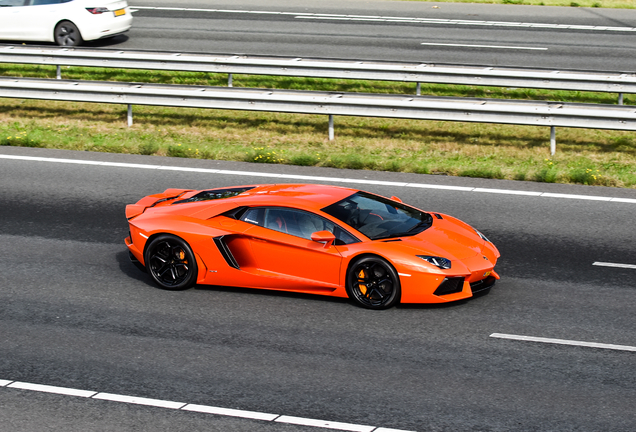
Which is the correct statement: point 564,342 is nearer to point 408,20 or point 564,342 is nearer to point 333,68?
point 333,68

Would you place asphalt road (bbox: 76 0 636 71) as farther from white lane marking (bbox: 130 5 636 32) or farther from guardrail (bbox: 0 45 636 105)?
guardrail (bbox: 0 45 636 105)

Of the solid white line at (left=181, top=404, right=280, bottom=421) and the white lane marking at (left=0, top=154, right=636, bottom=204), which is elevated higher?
the white lane marking at (left=0, top=154, right=636, bottom=204)

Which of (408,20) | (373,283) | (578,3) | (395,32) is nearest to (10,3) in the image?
(395,32)

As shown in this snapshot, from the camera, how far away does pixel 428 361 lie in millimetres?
7621

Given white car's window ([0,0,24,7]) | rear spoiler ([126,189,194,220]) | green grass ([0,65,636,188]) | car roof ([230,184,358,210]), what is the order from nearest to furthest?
car roof ([230,184,358,210]) < rear spoiler ([126,189,194,220]) < green grass ([0,65,636,188]) < white car's window ([0,0,24,7])

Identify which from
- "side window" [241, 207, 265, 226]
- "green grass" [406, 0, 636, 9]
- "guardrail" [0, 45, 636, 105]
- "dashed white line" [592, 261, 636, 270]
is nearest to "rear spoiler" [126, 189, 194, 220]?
"side window" [241, 207, 265, 226]

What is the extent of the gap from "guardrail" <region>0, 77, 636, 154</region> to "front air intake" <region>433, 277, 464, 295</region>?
268 inches

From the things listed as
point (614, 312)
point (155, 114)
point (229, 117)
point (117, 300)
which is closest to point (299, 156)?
point (229, 117)

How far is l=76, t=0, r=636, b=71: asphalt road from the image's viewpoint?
20.2 metres

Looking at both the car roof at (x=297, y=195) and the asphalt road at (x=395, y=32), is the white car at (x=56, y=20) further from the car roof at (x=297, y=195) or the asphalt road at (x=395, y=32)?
the car roof at (x=297, y=195)

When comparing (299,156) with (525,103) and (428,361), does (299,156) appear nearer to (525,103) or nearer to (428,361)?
(525,103)

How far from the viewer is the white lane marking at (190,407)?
6523mm

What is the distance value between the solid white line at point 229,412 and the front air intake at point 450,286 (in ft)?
8.45

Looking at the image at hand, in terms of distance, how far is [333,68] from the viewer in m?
17.0
